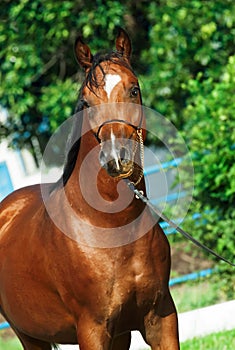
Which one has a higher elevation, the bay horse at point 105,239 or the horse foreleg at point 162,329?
the bay horse at point 105,239

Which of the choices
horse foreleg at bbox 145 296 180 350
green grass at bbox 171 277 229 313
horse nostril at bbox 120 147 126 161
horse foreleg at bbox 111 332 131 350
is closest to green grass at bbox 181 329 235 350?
horse foreleg at bbox 111 332 131 350

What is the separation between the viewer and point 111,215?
4.35 m

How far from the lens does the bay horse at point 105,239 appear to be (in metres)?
4.20

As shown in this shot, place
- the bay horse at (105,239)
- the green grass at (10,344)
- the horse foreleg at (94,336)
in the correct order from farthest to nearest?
1. the green grass at (10,344)
2. the horse foreleg at (94,336)
3. the bay horse at (105,239)

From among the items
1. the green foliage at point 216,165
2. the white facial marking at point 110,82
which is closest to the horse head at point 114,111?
the white facial marking at point 110,82

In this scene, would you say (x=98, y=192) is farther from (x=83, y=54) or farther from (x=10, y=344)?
(x=10, y=344)

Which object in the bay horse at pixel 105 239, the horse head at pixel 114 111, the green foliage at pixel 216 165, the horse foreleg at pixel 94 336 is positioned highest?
the horse head at pixel 114 111

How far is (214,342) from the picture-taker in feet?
20.8

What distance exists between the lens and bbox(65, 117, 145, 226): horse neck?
4344 mm

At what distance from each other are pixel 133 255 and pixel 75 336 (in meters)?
0.71

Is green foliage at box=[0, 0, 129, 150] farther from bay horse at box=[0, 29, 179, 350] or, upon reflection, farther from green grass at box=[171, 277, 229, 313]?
bay horse at box=[0, 29, 179, 350]

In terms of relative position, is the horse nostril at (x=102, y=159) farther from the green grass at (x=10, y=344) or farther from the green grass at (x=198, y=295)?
the green grass at (x=198, y=295)

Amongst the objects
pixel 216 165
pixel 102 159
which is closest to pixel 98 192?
pixel 102 159

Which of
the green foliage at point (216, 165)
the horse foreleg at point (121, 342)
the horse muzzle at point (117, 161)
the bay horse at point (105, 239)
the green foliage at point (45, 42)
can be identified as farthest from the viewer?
the green foliage at point (45, 42)
